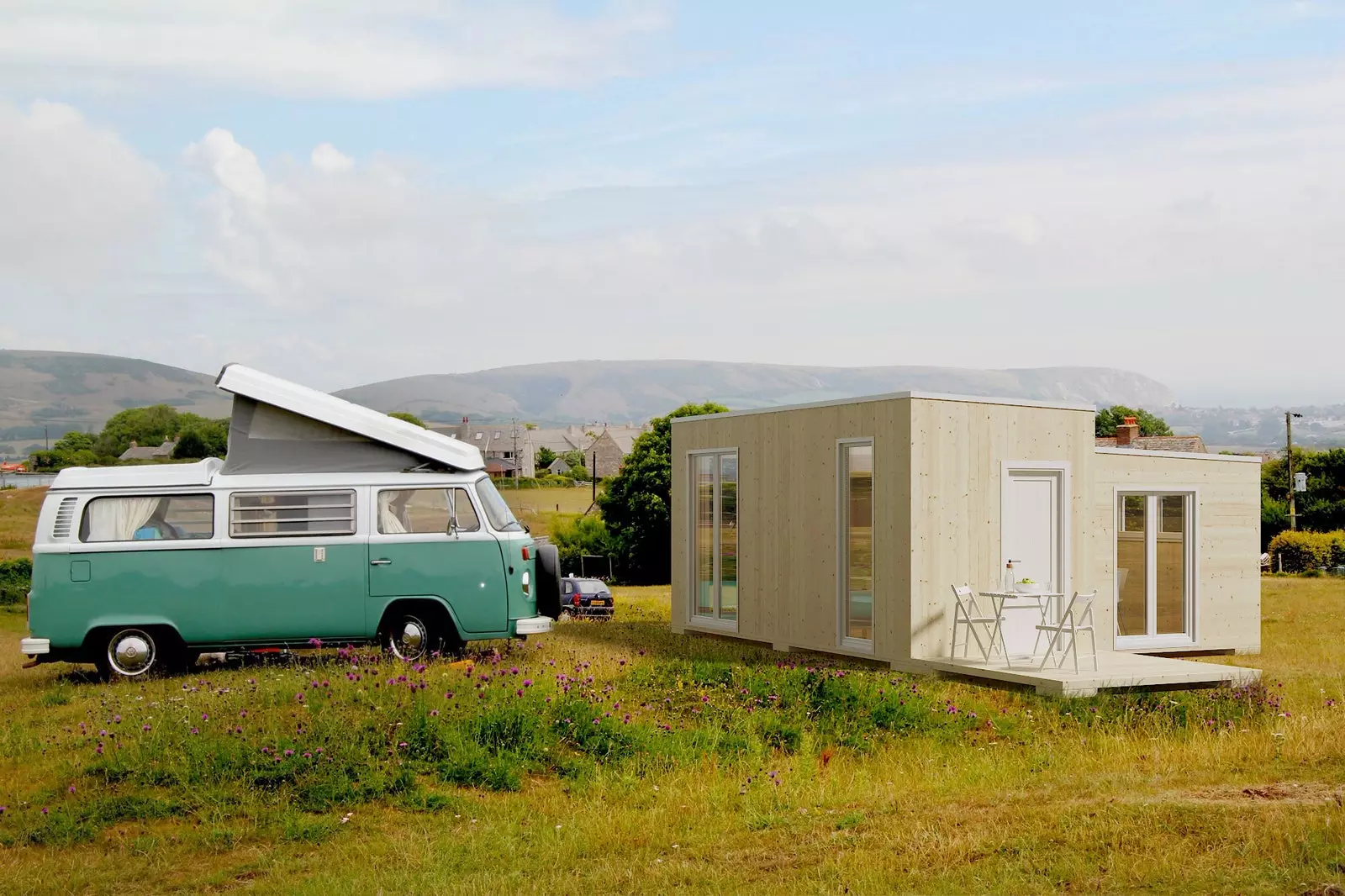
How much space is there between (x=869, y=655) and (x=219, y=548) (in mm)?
7374

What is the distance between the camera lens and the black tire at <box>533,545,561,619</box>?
1451cm

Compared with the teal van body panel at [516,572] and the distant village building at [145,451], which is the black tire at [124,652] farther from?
the distant village building at [145,451]

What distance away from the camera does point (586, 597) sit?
3052 cm

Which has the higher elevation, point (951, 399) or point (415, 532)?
point (951, 399)

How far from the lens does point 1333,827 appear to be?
25.5 feet

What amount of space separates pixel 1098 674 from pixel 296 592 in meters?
8.43

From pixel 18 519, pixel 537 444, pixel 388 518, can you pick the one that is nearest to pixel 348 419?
pixel 388 518

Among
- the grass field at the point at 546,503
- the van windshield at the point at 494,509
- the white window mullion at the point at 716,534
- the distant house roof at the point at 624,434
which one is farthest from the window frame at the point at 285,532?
the distant house roof at the point at 624,434

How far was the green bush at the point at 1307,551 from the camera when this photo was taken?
4806 centimetres

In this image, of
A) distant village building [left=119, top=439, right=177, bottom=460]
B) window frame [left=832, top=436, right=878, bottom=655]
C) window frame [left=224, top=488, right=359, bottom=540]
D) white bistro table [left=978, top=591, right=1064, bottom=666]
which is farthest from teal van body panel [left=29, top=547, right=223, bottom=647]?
distant village building [left=119, top=439, right=177, bottom=460]

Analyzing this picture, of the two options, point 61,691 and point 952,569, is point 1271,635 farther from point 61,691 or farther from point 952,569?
point 61,691

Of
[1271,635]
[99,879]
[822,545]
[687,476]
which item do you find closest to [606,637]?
[687,476]

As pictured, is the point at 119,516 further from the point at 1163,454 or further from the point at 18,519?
the point at 18,519

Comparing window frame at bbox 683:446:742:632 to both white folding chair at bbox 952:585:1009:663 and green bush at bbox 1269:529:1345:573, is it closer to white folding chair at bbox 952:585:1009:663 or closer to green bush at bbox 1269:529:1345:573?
white folding chair at bbox 952:585:1009:663
